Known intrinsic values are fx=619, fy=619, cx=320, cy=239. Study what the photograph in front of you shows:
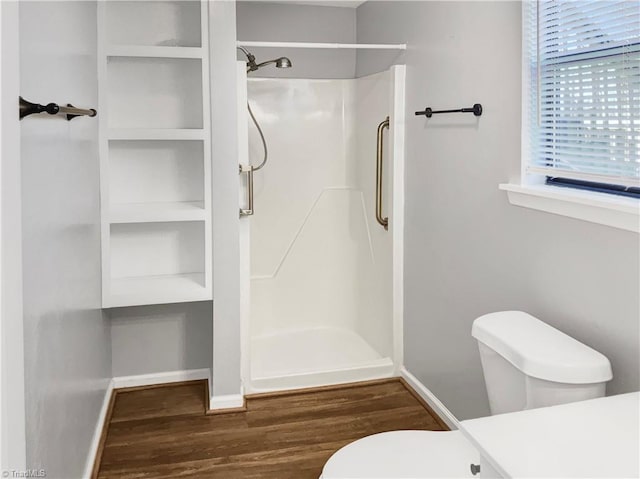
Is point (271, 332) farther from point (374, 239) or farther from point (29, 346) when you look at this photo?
point (29, 346)

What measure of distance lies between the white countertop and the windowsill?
49 centimetres

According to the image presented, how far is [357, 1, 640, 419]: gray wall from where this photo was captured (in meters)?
1.76

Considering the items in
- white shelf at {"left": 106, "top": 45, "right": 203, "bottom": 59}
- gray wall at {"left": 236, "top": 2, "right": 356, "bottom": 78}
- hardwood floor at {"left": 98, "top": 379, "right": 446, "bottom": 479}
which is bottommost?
hardwood floor at {"left": 98, "top": 379, "right": 446, "bottom": 479}

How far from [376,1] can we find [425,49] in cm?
81

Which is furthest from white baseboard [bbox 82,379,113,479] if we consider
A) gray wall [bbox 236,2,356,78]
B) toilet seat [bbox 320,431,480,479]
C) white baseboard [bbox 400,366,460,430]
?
gray wall [bbox 236,2,356,78]

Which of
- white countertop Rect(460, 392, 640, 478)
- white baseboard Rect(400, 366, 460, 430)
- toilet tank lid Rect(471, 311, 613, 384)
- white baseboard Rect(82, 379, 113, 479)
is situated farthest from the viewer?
white baseboard Rect(400, 366, 460, 430)

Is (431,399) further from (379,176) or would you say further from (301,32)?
(301,32)

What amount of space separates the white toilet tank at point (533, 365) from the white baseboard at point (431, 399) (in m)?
0.78

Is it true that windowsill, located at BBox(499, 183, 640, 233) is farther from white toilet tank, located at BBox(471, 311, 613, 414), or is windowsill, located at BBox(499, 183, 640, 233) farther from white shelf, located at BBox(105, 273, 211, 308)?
white shelf, located at BBox(105, 273, 211, 308)

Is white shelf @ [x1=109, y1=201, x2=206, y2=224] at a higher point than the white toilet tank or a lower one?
higher

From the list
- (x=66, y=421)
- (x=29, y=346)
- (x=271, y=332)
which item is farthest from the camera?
(x=271, y=332)

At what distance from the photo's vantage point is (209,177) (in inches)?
110

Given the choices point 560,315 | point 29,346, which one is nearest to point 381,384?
point 560,315

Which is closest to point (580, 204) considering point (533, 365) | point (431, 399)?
point (533, 365)
